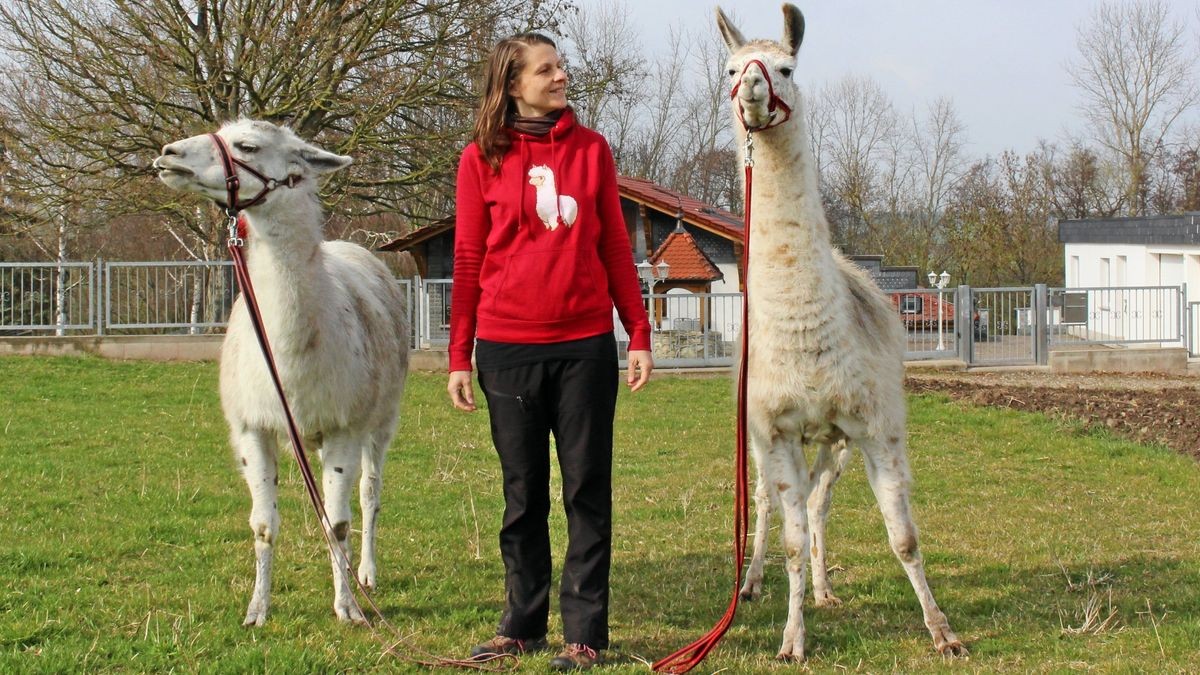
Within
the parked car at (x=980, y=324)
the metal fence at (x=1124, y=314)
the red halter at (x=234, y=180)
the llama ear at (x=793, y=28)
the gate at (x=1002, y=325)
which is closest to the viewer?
the llama ear at (x=793, y=28)

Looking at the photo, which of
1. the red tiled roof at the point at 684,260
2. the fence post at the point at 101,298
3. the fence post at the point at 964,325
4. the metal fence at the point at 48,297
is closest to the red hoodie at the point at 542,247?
the metal fence at the point at 48,297

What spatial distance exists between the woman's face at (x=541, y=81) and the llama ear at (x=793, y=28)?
0.90 meters

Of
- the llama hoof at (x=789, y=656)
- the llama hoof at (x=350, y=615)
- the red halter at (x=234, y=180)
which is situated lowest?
the llama hoof at (x=789, y=656)

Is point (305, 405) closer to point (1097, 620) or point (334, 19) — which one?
point (1097, 620)

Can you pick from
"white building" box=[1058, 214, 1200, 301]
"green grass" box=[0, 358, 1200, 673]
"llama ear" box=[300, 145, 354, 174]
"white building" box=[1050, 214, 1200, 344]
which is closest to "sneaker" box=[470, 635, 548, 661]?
"green grass" box=[0, 358, 1200, 673]

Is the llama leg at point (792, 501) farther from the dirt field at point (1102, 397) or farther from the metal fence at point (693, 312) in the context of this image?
the metal fence at point (693, 312)

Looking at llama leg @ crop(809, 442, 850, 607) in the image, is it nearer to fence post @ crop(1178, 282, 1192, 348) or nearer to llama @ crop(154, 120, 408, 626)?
llama @ crop(154, 120, 408, 626)

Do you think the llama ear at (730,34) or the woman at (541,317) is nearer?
the woman at (541,317)

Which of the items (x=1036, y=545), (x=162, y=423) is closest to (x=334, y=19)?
(x=162, y=423)

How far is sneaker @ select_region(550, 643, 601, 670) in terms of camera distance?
13.6 ft

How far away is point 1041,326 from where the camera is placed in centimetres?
2012

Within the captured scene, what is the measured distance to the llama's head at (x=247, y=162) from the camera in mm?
4441

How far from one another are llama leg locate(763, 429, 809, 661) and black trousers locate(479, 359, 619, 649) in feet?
2.32

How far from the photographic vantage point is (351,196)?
2095 cm
